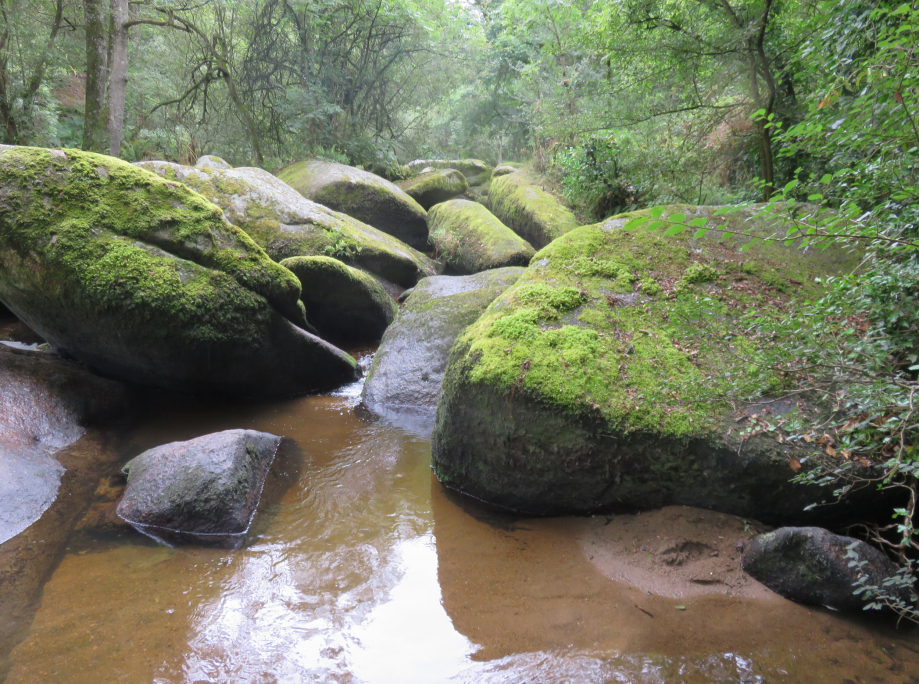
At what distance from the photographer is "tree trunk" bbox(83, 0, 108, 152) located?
7.32 meters

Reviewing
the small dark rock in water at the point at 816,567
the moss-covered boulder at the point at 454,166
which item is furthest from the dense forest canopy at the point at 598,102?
the moss-covered boulder at the point at 454,166

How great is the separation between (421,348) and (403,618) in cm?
366

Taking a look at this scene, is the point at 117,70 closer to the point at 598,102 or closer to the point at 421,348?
the point at 421,348

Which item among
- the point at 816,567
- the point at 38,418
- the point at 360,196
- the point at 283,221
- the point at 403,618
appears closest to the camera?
the point at 816,567

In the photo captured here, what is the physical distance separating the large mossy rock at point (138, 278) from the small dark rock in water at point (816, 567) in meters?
5.02

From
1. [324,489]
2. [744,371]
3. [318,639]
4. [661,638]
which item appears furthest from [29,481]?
[744,371]

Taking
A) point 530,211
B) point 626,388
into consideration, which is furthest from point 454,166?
point 626,388

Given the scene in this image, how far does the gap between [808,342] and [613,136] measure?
5.95 meters

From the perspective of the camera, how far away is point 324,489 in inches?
153

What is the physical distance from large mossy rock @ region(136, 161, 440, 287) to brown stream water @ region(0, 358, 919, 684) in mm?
5336

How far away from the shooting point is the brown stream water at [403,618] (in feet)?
7.11

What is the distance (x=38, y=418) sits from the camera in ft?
13.9

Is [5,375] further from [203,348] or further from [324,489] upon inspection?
[324,489]

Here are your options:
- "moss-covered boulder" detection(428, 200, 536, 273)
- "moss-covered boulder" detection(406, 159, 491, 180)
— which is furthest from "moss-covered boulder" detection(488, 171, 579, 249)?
"moss-covered boulder" detection(406, 159, 491, 180)
